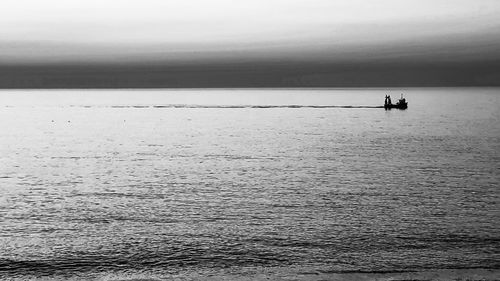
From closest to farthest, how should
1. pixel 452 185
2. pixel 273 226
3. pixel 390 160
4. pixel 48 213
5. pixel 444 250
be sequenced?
pixel 444 250, pixel 273 226, pixel 48 213, pixel 452 185, pixel 390 160

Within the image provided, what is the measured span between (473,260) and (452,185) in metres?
25.5

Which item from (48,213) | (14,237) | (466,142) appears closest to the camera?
(14,237)

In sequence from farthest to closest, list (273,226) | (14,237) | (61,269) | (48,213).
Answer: (48,213), (273,226), (14,237), (61,269)

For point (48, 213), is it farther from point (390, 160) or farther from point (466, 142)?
point (466, 142)

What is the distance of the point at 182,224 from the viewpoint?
134ft

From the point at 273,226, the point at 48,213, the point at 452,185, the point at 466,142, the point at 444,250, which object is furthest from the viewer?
the point at 466,142

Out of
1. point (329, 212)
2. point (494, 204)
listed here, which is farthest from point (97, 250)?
point (494, 204)

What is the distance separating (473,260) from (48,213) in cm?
2972

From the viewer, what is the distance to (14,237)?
36.7 m

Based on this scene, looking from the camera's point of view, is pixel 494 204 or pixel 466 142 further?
pixel 466 142

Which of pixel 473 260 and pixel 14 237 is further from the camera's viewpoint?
pixel 14 237

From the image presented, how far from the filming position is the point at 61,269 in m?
30.5

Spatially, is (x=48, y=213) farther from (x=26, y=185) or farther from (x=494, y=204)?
(x=494, y=204)

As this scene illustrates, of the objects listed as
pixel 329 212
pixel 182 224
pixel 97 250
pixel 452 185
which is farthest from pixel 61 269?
pixel 452 185
